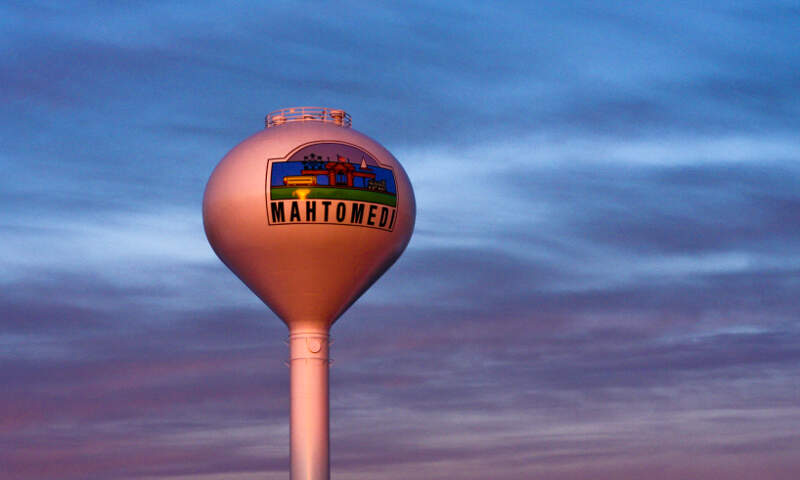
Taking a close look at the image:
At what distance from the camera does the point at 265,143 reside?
120ft

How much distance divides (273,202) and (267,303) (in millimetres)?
3383

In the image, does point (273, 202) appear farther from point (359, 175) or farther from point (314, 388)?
point (314, 388)

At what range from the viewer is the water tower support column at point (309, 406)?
122ft

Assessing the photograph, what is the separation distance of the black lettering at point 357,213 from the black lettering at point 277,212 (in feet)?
6.14

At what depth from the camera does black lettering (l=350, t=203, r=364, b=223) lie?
118ft

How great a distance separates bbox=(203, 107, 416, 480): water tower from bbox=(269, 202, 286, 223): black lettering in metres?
0.03

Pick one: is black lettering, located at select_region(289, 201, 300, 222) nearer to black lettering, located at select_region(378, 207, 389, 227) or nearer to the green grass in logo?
the green grass in logo

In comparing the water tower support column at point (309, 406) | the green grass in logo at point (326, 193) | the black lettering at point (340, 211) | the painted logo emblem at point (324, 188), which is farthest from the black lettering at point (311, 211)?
the water tower support column at point (309, 406)

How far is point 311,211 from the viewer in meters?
35.6

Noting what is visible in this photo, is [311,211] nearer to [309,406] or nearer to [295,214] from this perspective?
[295,214]

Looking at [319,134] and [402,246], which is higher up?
[319,134]

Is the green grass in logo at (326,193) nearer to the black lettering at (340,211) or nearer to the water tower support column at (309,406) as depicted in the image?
the black lettering at (340,211)

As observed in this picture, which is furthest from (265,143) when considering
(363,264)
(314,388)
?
(314,388)

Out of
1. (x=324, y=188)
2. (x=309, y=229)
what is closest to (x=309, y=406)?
(x=309, y=229)
